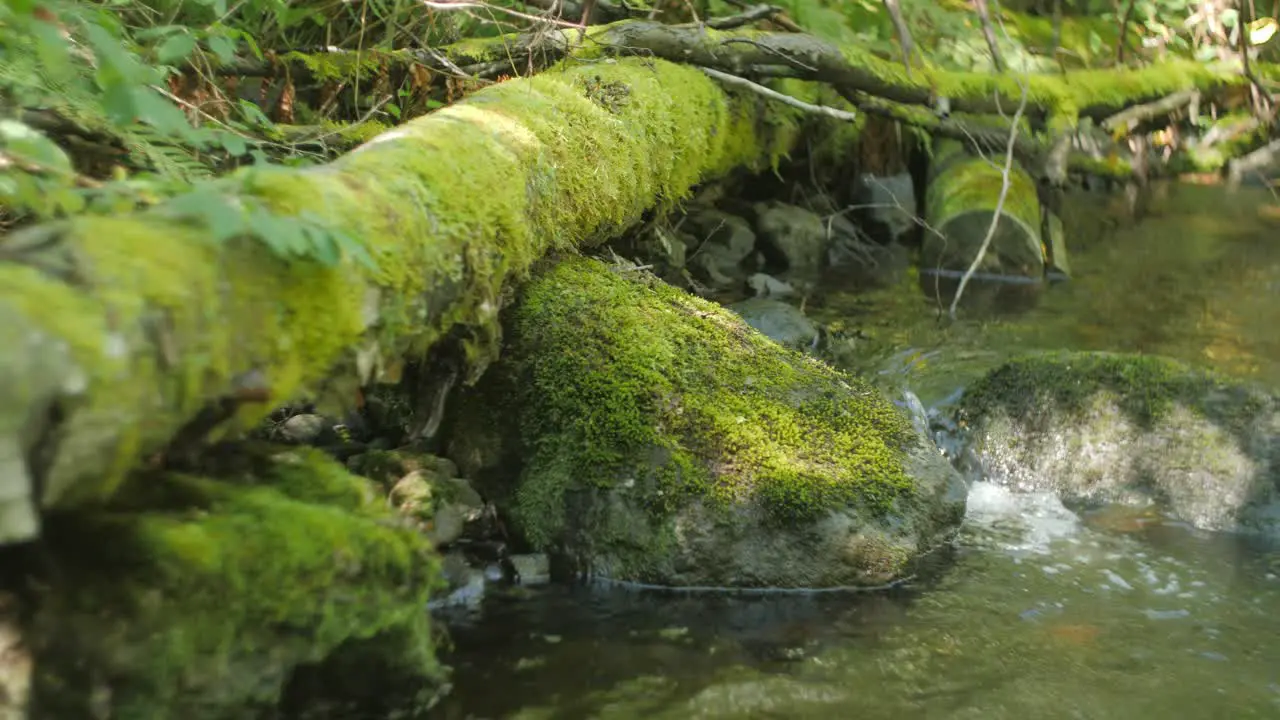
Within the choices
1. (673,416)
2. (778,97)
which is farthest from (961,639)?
(778,97)

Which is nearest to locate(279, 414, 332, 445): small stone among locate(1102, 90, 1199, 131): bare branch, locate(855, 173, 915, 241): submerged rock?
locate(855, 173, 915, 241): submerged rock

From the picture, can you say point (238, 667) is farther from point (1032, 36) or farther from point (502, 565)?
point (1032, 36)

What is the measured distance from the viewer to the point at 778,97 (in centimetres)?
635

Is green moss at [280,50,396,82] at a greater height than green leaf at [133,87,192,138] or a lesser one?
lesser

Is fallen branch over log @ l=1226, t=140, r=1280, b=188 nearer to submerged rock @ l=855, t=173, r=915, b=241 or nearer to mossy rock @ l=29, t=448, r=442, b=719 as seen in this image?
submerged rock @ l=855, t=173, r=915, b=241

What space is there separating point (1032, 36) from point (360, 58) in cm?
1032

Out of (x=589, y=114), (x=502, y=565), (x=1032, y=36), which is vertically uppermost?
(x=1032, y=36)

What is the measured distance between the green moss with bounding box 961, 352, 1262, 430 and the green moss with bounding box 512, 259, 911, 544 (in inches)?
52.2

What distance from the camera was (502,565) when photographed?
148 inches

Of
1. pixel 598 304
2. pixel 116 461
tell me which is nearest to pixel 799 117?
pixel 598 304

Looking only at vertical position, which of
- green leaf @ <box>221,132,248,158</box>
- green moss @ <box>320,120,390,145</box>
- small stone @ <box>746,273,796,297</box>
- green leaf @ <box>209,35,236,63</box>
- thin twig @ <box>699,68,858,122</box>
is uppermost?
green leaf @ <box>209,35,236,63</box>

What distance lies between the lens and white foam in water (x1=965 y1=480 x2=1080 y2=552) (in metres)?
4.39

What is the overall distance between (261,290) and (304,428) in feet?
5.99

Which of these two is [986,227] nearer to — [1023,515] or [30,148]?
[1023,515]
